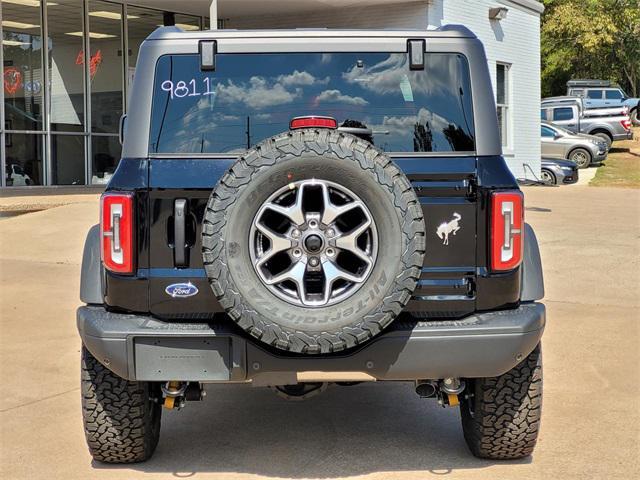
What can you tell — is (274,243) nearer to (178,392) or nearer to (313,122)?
(313,122)

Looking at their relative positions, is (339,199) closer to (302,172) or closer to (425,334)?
(302,172)

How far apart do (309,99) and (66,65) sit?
57.1 feet

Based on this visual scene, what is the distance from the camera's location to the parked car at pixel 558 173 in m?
24.2

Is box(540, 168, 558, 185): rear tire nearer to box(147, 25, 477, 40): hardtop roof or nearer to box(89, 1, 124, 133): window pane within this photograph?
box(89, 1, 124, 133): window pane

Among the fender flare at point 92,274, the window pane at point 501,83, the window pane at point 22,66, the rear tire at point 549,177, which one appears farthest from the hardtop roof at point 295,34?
the rear tire at point 549,177

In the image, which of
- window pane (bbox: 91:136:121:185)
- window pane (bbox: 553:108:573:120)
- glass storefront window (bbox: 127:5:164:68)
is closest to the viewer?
window pane (bbox: 91:136:121:185)

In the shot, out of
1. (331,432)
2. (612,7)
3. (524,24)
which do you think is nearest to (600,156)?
(524,24)

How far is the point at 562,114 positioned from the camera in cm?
3209

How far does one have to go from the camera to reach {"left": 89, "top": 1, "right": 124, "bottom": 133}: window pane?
827 inches

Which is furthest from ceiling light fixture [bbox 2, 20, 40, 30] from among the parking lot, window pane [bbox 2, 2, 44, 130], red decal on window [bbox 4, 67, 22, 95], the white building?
the parking lot

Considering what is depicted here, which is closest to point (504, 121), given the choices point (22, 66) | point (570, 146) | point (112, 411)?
point (570, 146)

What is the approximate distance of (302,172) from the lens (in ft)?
12.0

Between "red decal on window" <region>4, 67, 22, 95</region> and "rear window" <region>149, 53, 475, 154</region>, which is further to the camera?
"red decal on window" <region>4, 67, 22, 95</region>

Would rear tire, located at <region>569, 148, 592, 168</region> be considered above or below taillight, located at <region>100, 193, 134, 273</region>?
above
